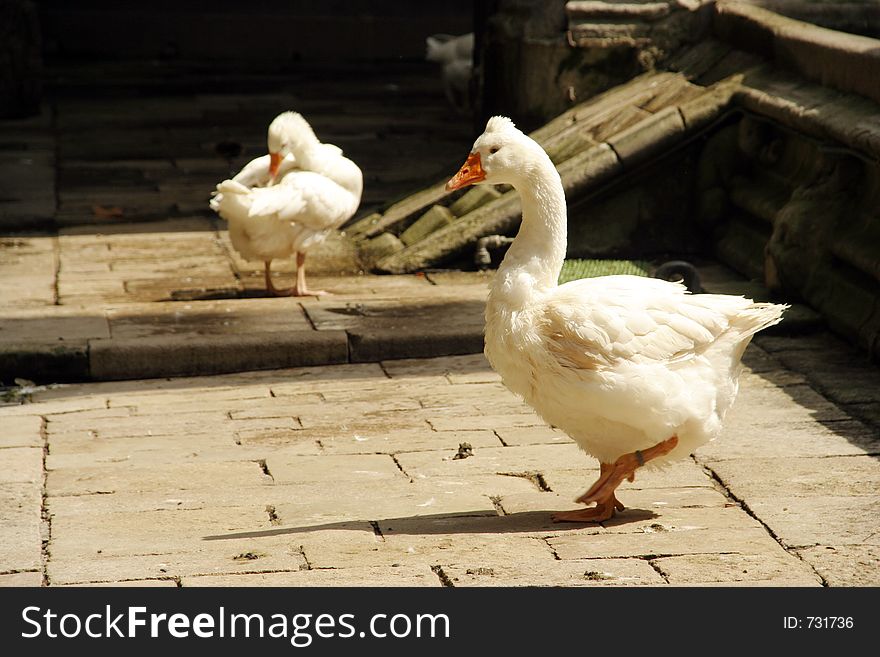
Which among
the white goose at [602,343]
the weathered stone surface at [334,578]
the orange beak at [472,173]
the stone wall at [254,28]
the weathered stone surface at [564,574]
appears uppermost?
the orange beak at [472,173]

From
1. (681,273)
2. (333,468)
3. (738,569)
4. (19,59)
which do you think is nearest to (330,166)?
(681,273)

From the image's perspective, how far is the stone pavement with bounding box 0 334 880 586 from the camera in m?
4.85

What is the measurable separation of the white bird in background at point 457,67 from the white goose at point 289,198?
239 inches

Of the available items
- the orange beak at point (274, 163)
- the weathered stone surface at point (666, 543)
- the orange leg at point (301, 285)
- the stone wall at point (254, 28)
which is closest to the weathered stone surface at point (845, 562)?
the weathered stone surface at point (666, 543)

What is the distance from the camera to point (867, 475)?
577 cm

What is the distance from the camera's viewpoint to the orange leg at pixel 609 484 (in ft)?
17.0

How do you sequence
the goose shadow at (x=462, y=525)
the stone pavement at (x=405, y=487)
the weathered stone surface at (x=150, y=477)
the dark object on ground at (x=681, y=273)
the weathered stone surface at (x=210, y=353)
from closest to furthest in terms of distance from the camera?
the stone pavement at (x=405, y=487), the goose shadow at (x=462, y=525), the weathered stone surface at (x=150, y=477), the weathered stone surface at (x=210, y=353), the dark object on ground at (x=681, y=273)

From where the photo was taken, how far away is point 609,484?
206 inches

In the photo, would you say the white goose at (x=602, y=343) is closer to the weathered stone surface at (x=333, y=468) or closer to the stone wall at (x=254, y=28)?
the weathered stone surface at (x=333, y=468)

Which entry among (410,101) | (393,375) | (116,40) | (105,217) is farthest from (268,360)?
(116,40)

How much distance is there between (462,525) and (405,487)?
21.8 inches

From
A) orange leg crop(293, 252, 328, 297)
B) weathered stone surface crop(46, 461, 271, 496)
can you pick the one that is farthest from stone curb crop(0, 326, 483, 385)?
weathered stone surface crop(46, 461, 271, 496)

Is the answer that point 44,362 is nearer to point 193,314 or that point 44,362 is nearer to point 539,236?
point 193,314
